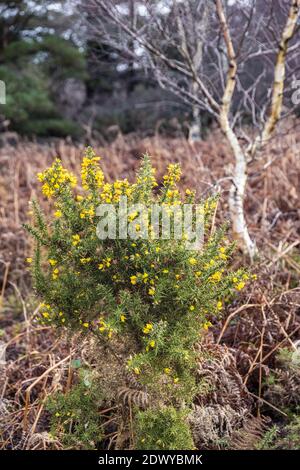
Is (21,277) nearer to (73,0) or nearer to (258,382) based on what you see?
(73,0)

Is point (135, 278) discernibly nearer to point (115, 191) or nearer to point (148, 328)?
point (148, 328)

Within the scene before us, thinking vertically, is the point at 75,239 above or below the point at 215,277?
above

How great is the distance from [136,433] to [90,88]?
53.5ft

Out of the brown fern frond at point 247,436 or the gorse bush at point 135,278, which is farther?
the brown fern frond at point 247,436

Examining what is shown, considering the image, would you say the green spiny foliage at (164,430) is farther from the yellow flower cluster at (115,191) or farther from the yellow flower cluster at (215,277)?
the yellow flower cluster at (115,191)

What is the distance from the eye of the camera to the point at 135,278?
2.14m

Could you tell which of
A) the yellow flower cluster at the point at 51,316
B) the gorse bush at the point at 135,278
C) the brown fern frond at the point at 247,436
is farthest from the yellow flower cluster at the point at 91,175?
the brown fern frond at the point at 247,436

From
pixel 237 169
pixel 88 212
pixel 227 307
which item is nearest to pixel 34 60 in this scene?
pixel 237 169

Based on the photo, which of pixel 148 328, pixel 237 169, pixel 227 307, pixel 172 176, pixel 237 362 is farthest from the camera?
pixel 237 169

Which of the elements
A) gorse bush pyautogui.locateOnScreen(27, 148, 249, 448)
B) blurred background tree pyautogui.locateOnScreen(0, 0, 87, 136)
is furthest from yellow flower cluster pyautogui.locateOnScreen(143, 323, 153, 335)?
blurred background tree pyautogui.locateOnScreen(0, 0, 87, 136)

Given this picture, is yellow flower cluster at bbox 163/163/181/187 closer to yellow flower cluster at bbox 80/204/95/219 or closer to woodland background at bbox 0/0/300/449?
A: yellow flower cluster at bbox 80/204/95/219

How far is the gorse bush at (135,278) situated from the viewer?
2.14 meters

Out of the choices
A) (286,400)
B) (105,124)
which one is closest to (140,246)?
(286,400)

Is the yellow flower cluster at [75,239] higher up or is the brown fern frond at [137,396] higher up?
the yellow flower cluster at [75,239]
